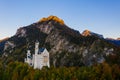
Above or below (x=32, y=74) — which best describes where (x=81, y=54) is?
above

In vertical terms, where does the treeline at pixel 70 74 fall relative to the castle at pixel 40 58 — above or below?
below

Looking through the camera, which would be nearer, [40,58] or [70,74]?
[70,74]

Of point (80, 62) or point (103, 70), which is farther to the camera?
point (80, 62)

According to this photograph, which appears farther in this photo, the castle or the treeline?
the castle

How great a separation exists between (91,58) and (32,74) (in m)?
65.3

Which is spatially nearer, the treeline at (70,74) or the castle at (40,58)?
the treeline at (70,74)

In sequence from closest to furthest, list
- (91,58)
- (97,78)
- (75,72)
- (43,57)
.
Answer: (97,78), (75,72), (43,57), (91,58)

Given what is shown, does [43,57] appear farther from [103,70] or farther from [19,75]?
[103,70]

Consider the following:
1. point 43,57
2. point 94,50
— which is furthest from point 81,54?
point 43,57

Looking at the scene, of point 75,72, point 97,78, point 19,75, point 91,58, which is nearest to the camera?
point 97,78

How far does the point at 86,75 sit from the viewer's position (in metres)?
115

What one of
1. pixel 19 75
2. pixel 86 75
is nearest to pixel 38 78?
pixel 19 75

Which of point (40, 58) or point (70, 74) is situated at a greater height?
point (40, 58)

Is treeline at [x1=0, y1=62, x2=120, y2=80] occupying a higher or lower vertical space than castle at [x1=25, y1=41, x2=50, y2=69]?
lower
